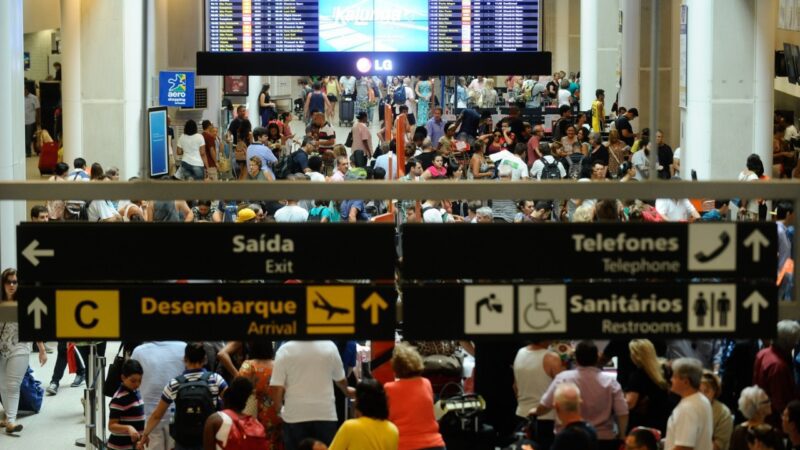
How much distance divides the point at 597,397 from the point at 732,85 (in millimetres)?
10086

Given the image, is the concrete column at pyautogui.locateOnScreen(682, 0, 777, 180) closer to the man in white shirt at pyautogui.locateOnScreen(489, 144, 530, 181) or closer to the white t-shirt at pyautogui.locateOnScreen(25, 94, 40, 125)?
the man in white shirt at pyautogui.locateOnScreen(489, 144, 530, 181)

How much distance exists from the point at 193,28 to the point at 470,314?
2433cm

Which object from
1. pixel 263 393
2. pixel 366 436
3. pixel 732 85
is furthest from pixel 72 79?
pixel 366 436

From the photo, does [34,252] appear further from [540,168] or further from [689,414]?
[540,168]

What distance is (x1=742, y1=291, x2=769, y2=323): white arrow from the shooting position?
651 cm

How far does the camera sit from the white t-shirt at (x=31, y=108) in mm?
34125

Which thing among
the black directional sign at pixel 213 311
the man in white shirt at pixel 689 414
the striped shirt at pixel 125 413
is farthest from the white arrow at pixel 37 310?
the man in white shirt at pixel 689 414

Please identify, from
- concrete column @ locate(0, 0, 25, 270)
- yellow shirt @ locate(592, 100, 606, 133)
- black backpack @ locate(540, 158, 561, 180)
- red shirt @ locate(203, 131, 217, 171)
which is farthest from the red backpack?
yellow shirt @ locate(592, 100, 606, 133)

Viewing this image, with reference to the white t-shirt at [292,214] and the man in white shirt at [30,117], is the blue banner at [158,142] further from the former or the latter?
the man in white shirt at [30,117]

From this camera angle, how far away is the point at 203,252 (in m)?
6.45

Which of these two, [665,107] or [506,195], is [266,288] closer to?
[506,195]

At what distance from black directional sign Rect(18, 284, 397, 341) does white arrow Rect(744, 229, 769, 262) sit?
162cm

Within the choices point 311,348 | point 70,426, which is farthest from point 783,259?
point 70,426

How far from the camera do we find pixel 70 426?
1291cm
